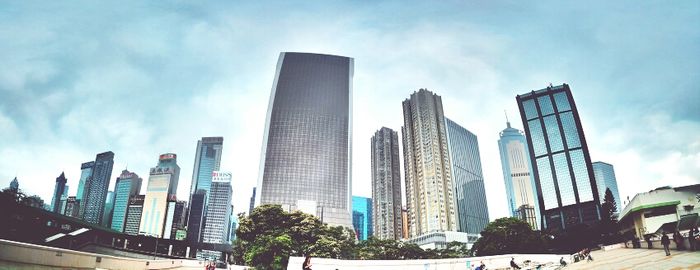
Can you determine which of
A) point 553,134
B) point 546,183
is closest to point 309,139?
point 546,183

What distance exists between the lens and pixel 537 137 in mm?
143750

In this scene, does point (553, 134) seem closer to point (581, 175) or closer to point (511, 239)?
point (581, 175)

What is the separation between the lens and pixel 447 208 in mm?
138750

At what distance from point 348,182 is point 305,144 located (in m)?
23.8

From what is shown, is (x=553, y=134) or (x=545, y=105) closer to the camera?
(x=553, y=134)

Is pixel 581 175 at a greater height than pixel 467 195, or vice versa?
pixel 581 175

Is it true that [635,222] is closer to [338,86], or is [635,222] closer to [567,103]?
[567,103]

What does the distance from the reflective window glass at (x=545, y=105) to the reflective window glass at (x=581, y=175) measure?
18.6 m

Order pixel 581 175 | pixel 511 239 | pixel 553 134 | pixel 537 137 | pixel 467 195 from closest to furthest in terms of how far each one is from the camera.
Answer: pixel 511 239, pixel 581 175, pixel 553 134, pixel 537 137, pixel 467 195

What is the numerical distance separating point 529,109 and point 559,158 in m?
23.2

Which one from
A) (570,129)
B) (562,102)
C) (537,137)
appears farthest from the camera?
(562,102)

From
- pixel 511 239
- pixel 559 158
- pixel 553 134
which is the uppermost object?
pixel 553 134

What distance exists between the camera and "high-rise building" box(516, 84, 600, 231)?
127875 millimetres

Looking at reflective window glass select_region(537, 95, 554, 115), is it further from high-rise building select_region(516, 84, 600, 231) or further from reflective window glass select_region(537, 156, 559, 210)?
reflective window glass select_region(537, 156, 559, 210)
